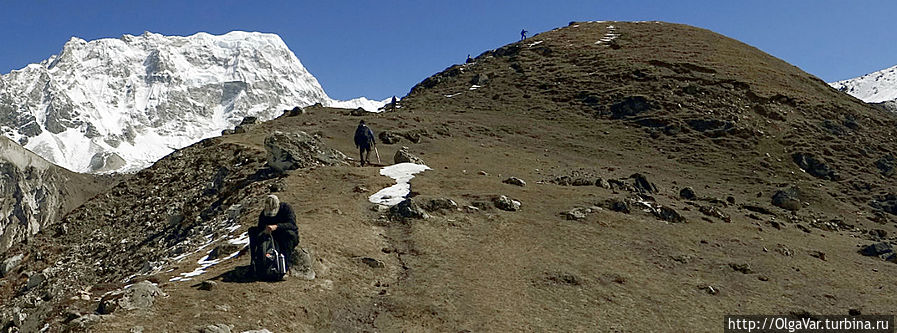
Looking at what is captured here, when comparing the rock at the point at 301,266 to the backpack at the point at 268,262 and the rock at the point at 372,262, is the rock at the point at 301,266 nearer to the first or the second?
the backpack at the point at 268,262

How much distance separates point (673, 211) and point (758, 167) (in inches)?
989

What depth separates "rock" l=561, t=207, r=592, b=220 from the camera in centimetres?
2903

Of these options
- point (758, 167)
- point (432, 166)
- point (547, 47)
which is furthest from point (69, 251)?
point (547, 47)

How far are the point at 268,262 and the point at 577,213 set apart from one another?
15.7m

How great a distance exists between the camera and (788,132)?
59188 millimetres

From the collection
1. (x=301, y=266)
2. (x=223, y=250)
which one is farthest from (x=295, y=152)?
(x=301, y=266)

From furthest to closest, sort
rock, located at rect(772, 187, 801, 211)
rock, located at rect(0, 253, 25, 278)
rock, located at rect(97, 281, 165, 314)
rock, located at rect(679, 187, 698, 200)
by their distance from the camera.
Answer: rock, located at rect(772, 187, 801, 211), rock, located at rect(679, 187, 698, 200), rock, located at rect(0, 253, 25, 278), rock, located at rect(97, 281, 165, 314)

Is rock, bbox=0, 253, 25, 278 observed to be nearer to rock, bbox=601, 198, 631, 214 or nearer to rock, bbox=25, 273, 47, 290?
rock, bbox=25, 273, 47, 290


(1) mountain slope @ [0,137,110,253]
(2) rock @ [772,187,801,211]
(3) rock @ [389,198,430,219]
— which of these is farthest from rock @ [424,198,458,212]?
(1) mountain slope @ [0,137,110,253]

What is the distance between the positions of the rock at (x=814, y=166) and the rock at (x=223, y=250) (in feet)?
156

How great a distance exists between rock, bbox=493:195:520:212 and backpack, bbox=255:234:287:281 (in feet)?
43.8

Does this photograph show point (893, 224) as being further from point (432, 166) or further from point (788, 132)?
→ point (432, 166)

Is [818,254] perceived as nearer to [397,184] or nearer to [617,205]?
[617,205]

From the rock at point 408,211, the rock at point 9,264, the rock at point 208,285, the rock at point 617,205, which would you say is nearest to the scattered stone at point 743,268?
the rock at point 617,205
